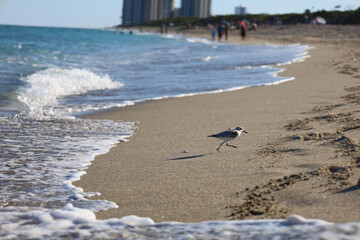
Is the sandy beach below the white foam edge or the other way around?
the other way around

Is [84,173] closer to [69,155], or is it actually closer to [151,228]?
[69,155]

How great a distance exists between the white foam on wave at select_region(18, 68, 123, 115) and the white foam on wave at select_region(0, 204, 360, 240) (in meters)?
5.18

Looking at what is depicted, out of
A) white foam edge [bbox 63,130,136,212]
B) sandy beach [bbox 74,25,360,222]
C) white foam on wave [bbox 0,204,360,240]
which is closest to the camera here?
white foam on wave [bbox 0,204,360,240]

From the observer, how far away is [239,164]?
4980 mm

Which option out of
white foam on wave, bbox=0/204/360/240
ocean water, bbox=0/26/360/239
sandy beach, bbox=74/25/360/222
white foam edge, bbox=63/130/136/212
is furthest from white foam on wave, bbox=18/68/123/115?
white foam on wave, bbox=0/204/360/240

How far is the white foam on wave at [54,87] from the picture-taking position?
9.80 metres

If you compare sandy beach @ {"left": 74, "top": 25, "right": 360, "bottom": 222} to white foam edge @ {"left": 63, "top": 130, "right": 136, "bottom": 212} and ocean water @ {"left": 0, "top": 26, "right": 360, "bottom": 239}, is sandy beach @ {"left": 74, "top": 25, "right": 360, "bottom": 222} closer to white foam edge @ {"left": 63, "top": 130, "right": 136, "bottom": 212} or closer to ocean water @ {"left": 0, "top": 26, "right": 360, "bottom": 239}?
white foam edge @ {"left": 63, "top": 130, "right": 136, "bottom": 212}

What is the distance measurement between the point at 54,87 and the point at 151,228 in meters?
9.51

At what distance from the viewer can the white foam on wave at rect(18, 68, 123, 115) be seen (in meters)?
9.80

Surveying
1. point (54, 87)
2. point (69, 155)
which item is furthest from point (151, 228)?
point (54, 87)

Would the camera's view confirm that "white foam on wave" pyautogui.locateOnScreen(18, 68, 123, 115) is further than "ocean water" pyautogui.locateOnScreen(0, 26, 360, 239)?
→ Yes

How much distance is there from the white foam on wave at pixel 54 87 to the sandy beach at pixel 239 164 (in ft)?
5.33

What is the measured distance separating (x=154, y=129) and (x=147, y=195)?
307 cm

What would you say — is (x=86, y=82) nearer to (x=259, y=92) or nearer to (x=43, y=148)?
(x=259, y=92)
